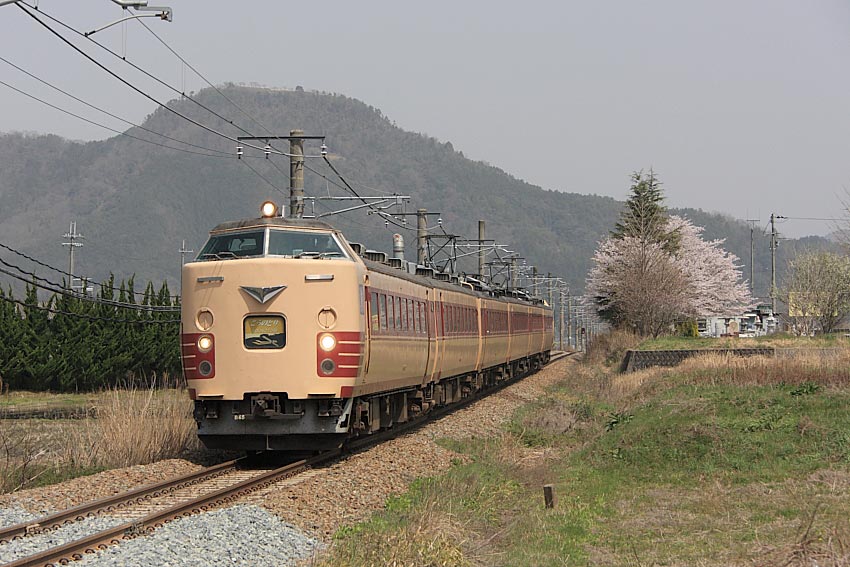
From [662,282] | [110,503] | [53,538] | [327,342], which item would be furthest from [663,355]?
[53,538]

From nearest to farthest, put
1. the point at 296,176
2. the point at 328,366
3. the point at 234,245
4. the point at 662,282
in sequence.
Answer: the point at 328,366 → the point at 234,245 → the point at 296,176 → the point at 662,282

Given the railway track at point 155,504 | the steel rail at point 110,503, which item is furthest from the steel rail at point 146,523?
the steel rail at point 110,503

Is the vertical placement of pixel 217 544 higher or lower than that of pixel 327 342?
lower

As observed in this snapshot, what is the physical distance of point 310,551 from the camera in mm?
9539

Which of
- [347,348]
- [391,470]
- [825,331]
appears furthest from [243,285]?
[825,331]

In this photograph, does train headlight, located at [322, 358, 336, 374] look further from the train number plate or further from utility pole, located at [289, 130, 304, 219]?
utility pole, located at [289, 130, 304, 219]

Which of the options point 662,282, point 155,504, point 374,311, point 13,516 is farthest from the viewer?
point 662,282

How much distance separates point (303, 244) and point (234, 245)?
0.98 m

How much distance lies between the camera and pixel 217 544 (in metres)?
9.52

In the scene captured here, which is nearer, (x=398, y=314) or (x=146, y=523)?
(x=146, y=523)

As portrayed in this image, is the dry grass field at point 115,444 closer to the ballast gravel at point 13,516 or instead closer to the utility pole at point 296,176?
the ballast gravel at point 13,516

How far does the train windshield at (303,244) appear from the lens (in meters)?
15.5

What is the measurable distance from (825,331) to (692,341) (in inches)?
603

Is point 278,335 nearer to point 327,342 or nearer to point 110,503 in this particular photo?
point 327,342
